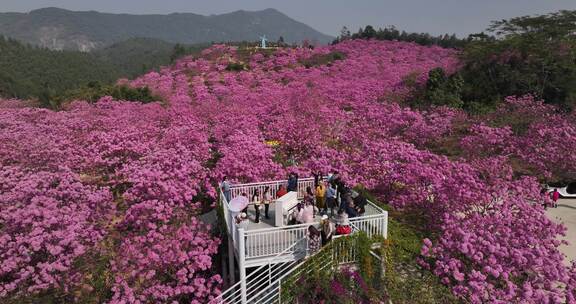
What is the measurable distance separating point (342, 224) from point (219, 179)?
20.8 feet

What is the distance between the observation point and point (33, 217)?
33.6 feet

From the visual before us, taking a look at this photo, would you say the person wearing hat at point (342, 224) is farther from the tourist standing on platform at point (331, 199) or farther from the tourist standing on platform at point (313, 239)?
the tourist standing on platform at point (331, 199)

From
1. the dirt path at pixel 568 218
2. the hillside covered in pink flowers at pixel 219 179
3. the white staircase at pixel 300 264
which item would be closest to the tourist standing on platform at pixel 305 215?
the white staircase at pixel 300 264

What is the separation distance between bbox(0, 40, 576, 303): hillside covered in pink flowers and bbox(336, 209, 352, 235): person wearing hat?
209 cm

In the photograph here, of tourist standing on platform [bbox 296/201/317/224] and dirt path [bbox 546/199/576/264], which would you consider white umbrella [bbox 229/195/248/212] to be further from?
dirt path [bbox 546/199/576/264]

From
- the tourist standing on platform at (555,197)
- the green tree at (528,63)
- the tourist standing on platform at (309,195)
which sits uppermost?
the green tree at (528,63)

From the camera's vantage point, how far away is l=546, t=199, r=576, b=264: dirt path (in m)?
13.8

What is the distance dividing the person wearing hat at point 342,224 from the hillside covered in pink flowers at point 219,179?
6.85 ft

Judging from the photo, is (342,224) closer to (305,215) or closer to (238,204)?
(305,215)

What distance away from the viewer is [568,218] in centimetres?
1678

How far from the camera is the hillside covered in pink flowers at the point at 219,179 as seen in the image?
30.4 ft

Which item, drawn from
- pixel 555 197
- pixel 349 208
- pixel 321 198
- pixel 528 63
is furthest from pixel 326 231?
pixel 528 63

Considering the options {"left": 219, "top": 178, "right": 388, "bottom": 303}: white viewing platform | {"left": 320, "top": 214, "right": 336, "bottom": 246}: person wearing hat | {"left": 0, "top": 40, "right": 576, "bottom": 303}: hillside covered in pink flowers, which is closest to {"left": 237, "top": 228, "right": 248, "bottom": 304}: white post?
{"left": 219, "top": 178, "right": 388, "bottom": 303}: white viewing platform

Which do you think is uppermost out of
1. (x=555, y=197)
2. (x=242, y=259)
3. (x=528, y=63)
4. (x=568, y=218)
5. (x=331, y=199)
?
(x=528, y=63)
